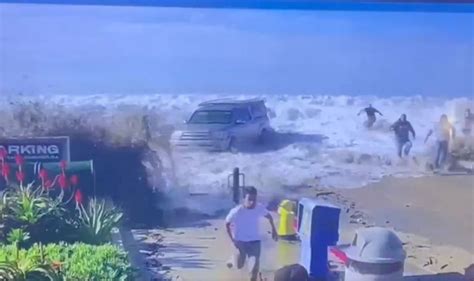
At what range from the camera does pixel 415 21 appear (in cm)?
196

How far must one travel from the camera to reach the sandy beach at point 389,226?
6.33ft

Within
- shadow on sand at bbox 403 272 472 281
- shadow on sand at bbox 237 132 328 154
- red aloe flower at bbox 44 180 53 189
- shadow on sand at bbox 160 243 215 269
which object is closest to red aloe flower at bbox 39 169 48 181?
red aloe flower at bbox 44 180 53 189

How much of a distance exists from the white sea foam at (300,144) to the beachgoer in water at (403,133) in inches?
0.4

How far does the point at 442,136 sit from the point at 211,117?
1.54 feet

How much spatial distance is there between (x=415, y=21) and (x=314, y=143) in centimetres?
32

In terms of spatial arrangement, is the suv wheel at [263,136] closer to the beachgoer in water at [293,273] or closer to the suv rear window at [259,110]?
the suv rear window at [259,110]

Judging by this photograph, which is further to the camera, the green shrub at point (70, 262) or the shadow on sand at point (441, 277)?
the shadow on sand at point (441, 277)

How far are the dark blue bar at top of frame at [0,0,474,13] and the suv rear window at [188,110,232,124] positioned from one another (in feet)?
0.67

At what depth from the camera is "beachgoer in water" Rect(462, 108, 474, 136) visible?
6.53ft

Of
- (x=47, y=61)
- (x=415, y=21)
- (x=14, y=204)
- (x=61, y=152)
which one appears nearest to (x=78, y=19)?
(x=47, y=61)

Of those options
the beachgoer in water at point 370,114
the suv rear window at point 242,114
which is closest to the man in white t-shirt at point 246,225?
the suv rear window at point 242,114

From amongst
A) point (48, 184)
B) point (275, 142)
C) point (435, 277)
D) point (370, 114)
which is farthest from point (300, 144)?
point (48, 184)

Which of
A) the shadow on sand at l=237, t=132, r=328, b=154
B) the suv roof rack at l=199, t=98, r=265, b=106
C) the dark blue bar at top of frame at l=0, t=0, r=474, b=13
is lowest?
the shadow on sand at l=237, t=132, r=328, b=154

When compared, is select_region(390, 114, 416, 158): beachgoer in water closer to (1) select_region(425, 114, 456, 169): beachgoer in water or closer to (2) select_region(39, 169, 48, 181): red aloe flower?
(1) select_region(425, 114, 456, 169): beachgoer in water
